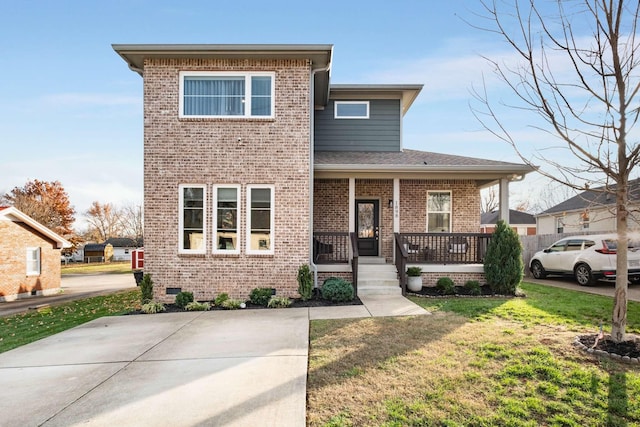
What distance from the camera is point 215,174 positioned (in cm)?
902

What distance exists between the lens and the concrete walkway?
3.35 meters

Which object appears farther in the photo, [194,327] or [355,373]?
[194,327]

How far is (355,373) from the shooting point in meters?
4.11

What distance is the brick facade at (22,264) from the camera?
16.8 meters

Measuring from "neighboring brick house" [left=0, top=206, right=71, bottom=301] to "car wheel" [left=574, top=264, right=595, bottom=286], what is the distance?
77.9ft

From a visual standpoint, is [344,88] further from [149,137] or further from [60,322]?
[60,322]

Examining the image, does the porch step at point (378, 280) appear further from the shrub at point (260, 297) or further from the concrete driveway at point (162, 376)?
the concrete driveway at point (162, 376)

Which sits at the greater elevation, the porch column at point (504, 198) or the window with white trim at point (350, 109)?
the window with white trim at point (350, 109)

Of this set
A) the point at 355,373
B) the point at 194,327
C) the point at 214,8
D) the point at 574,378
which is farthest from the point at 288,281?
the point at 214,8

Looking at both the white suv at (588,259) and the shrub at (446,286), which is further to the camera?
the white suv at (588,259)

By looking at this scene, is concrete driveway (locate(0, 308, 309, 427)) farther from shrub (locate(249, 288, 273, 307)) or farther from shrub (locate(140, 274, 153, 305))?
shrub (locate(140, 274, 153, 305))

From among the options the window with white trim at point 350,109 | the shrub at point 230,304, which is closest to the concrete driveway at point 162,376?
the shrub at point 230,304

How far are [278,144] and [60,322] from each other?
6.65 m

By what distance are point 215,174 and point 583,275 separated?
460 inches
